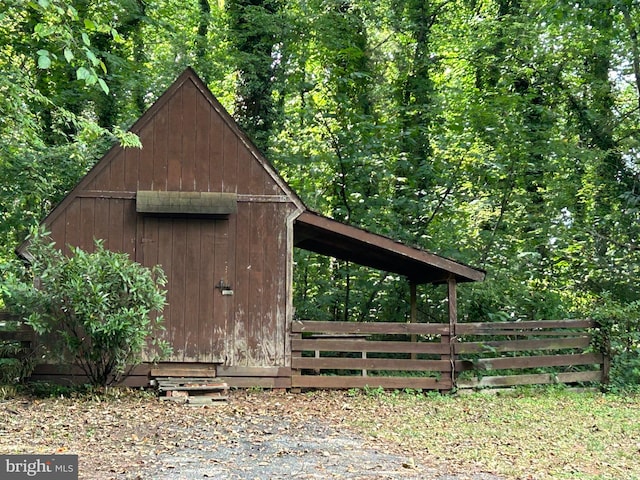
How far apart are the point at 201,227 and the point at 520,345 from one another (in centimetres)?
626

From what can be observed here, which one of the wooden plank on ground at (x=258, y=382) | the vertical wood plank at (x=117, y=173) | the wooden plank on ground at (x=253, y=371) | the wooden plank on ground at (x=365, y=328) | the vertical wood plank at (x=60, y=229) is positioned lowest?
the wooden plank on ground at (x=258, y=382)

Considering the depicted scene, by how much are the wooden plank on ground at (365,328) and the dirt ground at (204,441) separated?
1.52m

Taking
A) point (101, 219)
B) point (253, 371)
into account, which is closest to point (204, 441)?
point (253, 371)

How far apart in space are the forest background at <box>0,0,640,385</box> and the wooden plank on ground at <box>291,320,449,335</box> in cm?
272

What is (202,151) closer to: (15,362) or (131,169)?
(131,169)

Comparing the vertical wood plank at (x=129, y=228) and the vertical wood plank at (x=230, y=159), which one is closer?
the vertical wood plank at (x=129, y=228)

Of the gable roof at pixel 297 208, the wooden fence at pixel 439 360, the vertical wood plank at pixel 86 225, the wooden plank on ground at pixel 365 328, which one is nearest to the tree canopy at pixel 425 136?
the wooden fence at pixel 439 360

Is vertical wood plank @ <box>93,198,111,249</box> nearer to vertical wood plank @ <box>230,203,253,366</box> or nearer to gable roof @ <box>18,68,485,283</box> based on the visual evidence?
gable roof @ <box>18,68,485,283</box>

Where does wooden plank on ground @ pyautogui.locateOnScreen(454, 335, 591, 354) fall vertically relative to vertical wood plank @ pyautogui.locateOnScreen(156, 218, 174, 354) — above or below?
below

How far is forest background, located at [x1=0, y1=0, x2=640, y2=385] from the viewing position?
14.1 metres

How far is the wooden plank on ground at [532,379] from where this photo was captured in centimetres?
1103

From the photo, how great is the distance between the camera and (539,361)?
37.4ft

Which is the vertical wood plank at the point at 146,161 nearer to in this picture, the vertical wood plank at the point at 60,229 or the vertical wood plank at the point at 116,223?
the vertical wood plank at the point at 116,223

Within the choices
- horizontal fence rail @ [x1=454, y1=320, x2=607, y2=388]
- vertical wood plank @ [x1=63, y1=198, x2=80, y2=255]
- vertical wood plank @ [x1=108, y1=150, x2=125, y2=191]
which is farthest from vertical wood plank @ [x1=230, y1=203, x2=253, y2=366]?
horizontal fence rail @ [x1=454, y1=320, x2=607, y2=388]
